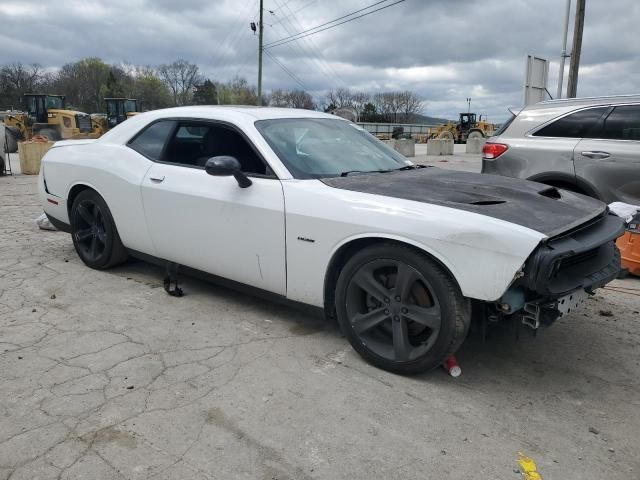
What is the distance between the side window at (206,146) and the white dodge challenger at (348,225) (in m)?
0.01

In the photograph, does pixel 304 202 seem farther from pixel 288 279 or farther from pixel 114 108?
pixel 114 108

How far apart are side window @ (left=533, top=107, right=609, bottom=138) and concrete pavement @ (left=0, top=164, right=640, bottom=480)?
223 centimetres

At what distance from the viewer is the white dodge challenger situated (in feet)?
9.09

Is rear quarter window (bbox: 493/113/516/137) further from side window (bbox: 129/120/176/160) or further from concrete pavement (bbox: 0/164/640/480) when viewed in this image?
side window (bbox: 129/120/176/160)

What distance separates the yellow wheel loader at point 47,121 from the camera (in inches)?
926

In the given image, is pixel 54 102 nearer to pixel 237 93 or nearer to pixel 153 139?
pixel 153 139

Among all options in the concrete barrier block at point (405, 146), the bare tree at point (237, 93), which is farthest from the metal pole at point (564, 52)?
the bare tree at point (237, 93)

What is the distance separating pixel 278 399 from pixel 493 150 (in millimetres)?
4339

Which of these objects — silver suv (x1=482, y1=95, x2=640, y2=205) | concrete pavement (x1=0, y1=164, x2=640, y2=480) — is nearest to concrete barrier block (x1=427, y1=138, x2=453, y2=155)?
silver suv (x1=482, y1=95, x2=640, y2=205)

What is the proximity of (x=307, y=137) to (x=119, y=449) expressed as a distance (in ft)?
8.08

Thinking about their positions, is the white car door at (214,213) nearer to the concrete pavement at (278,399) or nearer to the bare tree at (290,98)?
the concrete pavement at (278,399)

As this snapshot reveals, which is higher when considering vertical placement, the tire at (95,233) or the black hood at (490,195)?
the black hood at (490,195)

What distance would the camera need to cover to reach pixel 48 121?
82.2ft

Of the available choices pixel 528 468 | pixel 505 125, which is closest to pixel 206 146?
pixel 528 468
